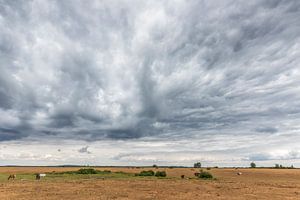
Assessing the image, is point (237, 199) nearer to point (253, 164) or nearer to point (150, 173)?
point (150, 173)

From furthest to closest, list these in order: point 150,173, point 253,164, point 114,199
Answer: point 253,164 → point 150,173 → point 114,199

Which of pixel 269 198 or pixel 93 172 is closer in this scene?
pixel 269 198

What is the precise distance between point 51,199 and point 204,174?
152 ft

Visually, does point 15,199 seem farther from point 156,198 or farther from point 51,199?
point 156,198

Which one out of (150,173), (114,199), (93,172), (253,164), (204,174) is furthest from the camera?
(253,164)

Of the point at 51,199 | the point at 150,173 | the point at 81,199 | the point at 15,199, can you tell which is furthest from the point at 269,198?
the point at 150,173

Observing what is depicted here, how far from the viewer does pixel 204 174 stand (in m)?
71.1

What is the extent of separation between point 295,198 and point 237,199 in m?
6.28


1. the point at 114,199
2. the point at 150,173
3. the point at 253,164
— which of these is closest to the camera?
the point at 114,199

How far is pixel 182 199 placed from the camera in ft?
101

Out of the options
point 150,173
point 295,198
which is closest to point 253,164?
point 150,173

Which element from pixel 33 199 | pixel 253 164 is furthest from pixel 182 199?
pixel 253 164

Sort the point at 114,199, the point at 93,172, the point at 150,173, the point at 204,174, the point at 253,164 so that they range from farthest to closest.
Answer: the point at 253,164 → the point at 93,172 → the point at 150,173 → the point at 204,174 → the point at 114,199

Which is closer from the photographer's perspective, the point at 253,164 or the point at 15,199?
the point at 15,199
